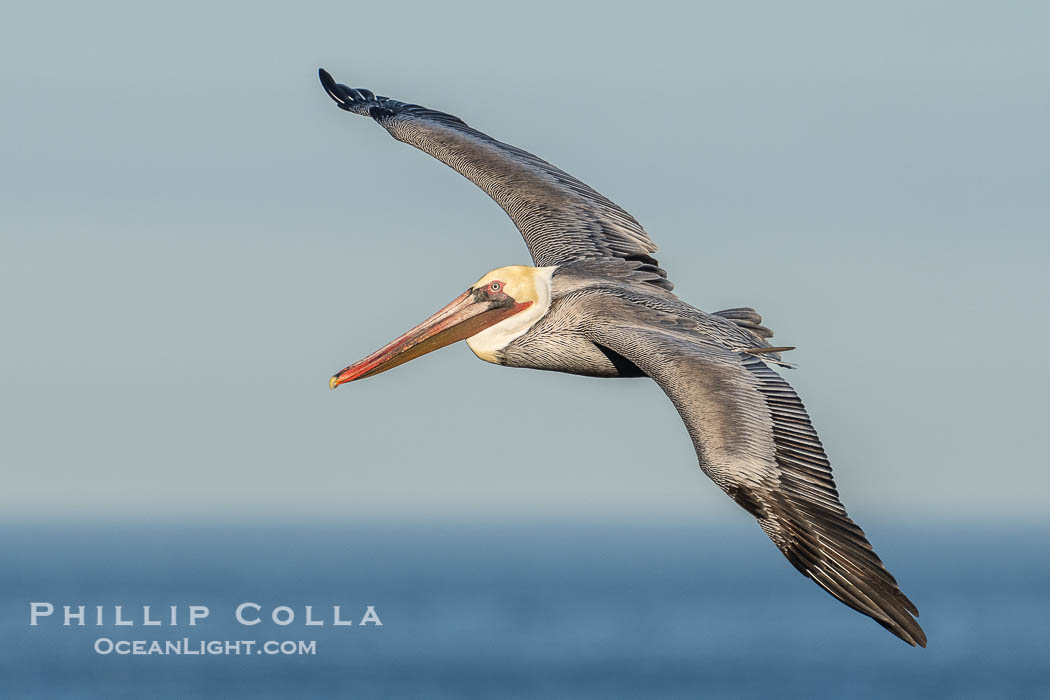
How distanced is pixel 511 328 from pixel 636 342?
4.82 feet

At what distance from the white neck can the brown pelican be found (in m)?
0.01

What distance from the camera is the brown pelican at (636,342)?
33.5 feet

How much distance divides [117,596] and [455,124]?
76222 millimetres

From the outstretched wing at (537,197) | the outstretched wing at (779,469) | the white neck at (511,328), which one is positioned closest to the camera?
the outstretched wing at (779,469)

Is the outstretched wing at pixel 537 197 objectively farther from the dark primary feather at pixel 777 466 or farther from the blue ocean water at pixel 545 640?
the blue ocean water at pixel 545 640

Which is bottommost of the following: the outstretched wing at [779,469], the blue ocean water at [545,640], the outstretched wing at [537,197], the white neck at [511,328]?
the outstretched wing at [779,469]

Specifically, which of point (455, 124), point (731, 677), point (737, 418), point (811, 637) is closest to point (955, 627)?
point (811, 637)

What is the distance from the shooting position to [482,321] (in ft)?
42.0

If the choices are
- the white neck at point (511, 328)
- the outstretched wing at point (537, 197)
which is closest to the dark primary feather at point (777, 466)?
the white neck at point (511, 328)

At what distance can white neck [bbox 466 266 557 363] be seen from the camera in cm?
1259

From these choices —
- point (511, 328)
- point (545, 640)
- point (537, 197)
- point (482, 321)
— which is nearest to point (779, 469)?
point (511, 328)

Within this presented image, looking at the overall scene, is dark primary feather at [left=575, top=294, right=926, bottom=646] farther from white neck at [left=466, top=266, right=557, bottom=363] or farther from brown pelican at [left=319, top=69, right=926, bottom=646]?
white neck at [left=466, top=266, right=557, bottom=363]

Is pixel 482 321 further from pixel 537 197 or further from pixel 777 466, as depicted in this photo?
pixel 777 466

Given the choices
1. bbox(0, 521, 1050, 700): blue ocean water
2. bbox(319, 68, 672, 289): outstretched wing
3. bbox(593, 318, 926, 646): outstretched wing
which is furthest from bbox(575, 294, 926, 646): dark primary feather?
bbox(0, 521, 1050, 700): blue ocean water
